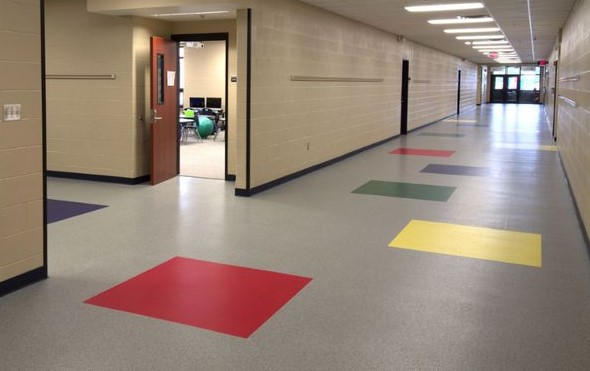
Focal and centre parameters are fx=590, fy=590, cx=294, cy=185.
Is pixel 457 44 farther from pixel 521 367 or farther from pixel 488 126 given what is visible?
pixel 521 367

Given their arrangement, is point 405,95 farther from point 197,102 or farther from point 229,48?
point 229,48

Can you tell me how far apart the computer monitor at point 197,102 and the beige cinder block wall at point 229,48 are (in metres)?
8.41

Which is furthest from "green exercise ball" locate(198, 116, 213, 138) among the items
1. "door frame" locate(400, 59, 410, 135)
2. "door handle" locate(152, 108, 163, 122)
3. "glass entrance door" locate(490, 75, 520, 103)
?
"glass entrance door" locate(490, 75, 520, 103)

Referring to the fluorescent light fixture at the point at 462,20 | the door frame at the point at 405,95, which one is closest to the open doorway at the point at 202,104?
the fluorescent light fixture at the point at 462,20

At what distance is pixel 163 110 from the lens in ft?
30.1

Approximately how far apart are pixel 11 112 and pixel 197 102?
1388 centimetres

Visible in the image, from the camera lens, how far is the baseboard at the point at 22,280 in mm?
4270

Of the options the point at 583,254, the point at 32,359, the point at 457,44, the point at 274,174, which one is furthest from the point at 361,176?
the point at 457,44

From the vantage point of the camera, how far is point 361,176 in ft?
32.3

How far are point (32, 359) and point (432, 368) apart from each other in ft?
7.29

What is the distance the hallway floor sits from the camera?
11.2 ft

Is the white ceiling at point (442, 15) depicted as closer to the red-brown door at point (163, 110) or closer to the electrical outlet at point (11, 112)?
the red-brown door at point (163, 110)

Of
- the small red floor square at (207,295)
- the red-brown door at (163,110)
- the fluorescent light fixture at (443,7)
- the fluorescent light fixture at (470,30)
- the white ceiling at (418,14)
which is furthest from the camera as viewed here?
the fluorescent light fixture at (470,30)

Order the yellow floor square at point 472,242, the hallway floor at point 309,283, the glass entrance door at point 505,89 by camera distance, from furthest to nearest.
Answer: the glass entrance door at point 505,89 → the yellow floor square at point 472,242 → the hallway floor at point 309,283
